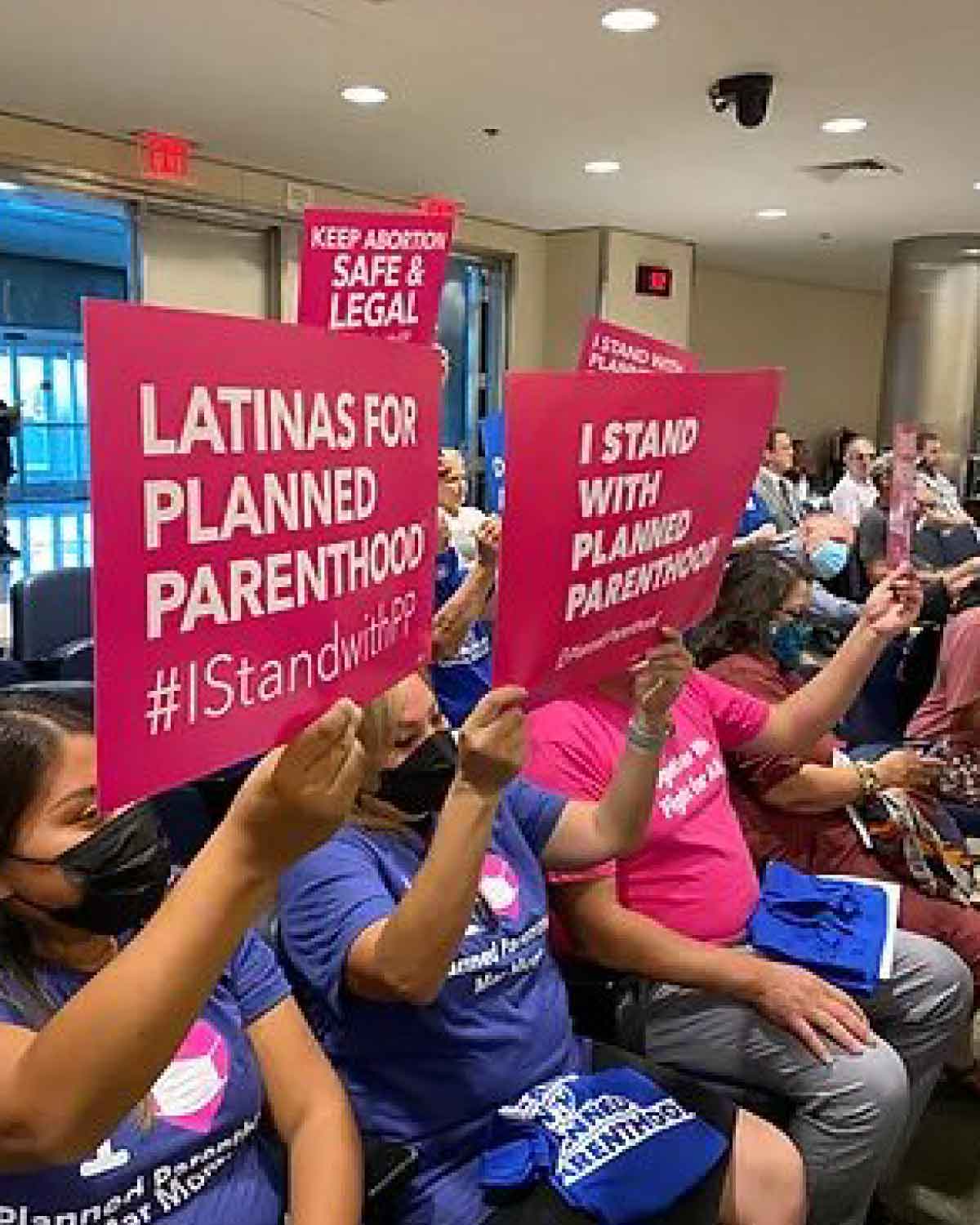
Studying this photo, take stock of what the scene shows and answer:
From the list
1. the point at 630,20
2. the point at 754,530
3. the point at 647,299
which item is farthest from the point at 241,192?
the point at 754,530

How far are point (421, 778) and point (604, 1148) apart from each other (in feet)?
1.51

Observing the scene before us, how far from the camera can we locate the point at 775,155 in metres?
6.19

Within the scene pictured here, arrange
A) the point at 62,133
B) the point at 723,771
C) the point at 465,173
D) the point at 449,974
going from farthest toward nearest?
the point at 465,173 < the point at 62,133 < the point at 723,771 < the point at 449,974

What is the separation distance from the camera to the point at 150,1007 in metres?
0.75

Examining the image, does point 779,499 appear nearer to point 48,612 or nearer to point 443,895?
point 48,612

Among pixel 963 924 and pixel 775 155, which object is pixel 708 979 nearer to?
pixel 963 924

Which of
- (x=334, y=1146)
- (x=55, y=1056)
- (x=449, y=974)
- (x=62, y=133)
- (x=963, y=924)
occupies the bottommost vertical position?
(x=963, y=924)

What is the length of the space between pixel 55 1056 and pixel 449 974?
60 cm

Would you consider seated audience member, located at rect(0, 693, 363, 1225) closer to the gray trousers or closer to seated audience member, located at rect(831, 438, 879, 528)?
the gray trousers

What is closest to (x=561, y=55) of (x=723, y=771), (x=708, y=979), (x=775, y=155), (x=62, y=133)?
(x=775, y=155)

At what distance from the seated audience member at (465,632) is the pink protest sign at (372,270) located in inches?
17.6

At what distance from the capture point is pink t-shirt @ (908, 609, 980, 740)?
8.93 ft

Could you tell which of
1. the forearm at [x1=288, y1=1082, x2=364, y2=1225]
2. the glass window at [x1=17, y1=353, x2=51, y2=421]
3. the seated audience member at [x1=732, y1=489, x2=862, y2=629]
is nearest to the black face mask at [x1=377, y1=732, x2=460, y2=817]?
the forearm at [x1=288, y1=1082, x2=364, y2=1225]

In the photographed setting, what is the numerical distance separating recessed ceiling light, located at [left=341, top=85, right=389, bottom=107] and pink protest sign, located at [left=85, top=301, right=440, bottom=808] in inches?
174
